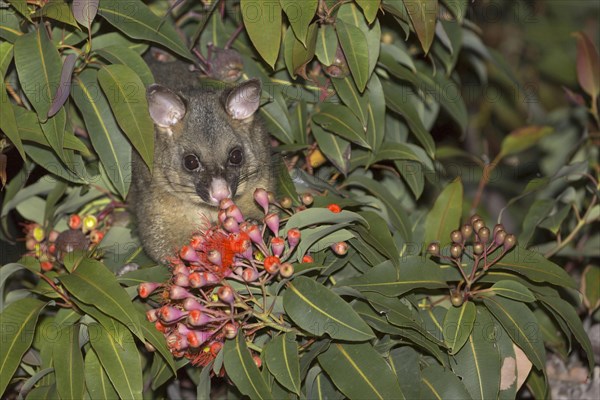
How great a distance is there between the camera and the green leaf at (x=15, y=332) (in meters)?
3.46

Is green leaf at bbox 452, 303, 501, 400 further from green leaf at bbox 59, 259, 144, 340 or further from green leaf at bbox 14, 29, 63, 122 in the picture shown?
green leaf at bbox 14, 29, 63, 122

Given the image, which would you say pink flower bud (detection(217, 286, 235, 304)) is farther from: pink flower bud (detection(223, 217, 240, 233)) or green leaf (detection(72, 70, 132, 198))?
green leaf (detection(72, 70, 132, 198))

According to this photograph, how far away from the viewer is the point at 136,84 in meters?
3.68

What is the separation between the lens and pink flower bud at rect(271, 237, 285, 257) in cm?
331

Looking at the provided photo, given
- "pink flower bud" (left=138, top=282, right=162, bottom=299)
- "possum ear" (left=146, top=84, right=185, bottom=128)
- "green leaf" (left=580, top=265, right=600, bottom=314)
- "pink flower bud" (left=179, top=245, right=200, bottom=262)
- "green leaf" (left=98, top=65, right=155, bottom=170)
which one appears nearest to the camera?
"pink flower bud" (left=179, top=245, right=200, bottom=262)

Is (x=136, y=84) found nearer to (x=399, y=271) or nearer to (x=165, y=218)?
(x=165, y=218)

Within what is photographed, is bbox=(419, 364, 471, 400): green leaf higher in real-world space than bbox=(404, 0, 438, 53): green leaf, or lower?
lower

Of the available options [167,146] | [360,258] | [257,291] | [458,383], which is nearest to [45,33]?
[167,146]

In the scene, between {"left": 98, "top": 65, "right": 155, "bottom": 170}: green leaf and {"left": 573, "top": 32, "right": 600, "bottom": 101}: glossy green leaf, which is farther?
{"left": 573, "top": 32, "right": 600, "bottom": 101}: glossy green leaf

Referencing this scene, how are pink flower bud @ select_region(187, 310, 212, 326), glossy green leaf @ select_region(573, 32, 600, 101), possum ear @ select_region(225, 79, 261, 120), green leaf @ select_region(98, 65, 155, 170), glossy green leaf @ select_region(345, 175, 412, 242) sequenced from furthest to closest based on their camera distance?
glossy green leaf @ select_region(573, 32, 600, 101), glossy green leaf @ select_region(345, 175, 412, 242), possum ear @ select_region(225, 79, 261, 120), green leaf @ select_region(98, 65, 155, 170), pink flower bud @ select_region(187, 310, 212, 326)

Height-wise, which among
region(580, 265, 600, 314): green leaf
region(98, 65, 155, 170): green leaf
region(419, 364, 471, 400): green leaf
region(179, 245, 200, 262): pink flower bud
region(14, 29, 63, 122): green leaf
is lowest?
region(580, 265, 600, 314): green leaf

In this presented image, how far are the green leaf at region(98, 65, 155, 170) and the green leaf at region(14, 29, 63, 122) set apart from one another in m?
0.21

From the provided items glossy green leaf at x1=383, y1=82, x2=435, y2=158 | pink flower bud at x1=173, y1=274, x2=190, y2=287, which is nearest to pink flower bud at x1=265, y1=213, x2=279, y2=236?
pink flower bud at x1=173, y1=274, x2=190, y2=287

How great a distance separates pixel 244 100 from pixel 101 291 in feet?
3.74
